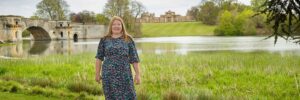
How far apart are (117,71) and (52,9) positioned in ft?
279

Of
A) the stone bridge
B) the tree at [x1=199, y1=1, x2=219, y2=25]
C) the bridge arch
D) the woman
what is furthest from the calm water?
the tree at [x1=199, y1=1, x2=219, y2=25]

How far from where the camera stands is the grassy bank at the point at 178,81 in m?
9.30

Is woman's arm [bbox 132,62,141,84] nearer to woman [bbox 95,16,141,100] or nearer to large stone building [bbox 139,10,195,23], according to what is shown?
woman [bbox 95,16,141,100]

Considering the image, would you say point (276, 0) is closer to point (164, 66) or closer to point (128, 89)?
point (128, 89)

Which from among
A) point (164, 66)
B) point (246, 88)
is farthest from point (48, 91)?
point (164, 66)

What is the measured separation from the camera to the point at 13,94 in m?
8.65

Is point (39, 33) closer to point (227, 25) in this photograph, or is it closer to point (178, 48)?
point (227, 25)

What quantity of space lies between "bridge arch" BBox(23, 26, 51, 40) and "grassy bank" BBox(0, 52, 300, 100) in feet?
196

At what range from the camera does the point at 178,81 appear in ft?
40.0

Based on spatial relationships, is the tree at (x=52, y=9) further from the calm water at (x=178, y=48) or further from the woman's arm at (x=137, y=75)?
the woman's arm at (x=137, y=75)

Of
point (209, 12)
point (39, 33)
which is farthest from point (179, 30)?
point (39, 33)

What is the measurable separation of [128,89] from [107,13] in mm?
80412

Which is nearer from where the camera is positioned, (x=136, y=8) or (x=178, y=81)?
(x=178, y=81)

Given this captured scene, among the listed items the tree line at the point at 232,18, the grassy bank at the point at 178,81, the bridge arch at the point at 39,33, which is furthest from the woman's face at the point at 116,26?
the bridge arch at the point at 39,33
